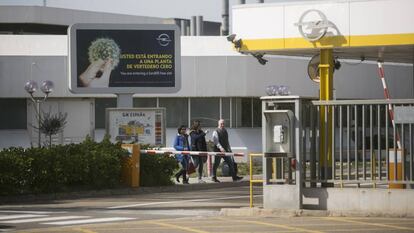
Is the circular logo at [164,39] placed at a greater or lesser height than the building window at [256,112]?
greater

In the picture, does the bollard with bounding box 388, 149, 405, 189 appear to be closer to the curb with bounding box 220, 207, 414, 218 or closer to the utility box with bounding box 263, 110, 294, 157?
the curb with bounding box 220, 207, 414, 218

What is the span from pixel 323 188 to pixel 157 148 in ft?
36.2

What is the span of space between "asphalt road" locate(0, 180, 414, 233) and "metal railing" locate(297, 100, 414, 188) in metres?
0.95

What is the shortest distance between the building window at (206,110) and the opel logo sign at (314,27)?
21884 mm

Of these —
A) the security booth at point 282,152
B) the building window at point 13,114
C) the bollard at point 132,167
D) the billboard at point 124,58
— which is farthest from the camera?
the building window at point 13,114

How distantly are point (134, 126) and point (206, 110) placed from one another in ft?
46.5

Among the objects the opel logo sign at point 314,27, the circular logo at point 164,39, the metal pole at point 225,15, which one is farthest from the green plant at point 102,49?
the metal pole at point 225,15

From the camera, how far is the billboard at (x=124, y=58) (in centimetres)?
2814

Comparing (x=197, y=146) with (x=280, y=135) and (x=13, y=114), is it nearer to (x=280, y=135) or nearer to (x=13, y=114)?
(x=280, y=135)

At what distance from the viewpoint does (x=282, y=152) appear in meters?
17.0

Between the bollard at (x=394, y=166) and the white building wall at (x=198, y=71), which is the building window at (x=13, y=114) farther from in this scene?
the bollard at (x=394, y=166)

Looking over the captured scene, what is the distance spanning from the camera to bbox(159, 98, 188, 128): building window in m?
42.2

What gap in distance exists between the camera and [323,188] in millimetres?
16891

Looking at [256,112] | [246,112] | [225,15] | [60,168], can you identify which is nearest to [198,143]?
[60,168]
